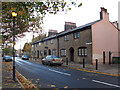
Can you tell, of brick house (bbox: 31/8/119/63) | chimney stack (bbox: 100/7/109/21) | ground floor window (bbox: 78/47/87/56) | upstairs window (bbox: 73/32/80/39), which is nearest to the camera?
brick house (bbox: 31/8/119/63)

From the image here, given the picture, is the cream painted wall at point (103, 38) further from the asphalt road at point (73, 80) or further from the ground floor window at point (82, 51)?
the asphalt road at point (73, 80)

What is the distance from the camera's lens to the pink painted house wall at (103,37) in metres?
17.5

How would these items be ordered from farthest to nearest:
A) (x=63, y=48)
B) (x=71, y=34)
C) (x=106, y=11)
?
(x=63, y=48)
(x=71, y=34)
(x=106, y=11)

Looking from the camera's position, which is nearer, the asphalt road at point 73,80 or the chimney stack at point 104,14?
the asphalt road at point 73,80

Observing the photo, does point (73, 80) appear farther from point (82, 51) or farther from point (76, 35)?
point (76, 35)

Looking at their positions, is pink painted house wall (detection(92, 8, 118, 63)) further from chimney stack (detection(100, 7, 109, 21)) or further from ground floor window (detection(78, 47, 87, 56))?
ground floor window (detection(78, 47, 87, 56))

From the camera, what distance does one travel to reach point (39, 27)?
10047mm

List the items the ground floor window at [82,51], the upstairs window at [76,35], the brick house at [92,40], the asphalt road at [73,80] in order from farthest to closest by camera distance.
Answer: the upstairs window at [76,35]
the ground floor window at [82,51]
the brick house at [92,40]
the asphalt road at [73,80]

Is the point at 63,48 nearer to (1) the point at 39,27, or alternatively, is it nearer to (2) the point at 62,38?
(2) the point at 62,38

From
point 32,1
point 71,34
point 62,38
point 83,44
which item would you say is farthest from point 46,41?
point 32,1

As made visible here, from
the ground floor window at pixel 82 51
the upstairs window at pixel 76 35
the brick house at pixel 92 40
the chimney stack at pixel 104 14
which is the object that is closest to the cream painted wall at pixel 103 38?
the brick house at pixel 92 40

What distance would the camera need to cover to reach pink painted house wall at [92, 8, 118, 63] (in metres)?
17.5

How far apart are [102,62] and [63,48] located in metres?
8.97

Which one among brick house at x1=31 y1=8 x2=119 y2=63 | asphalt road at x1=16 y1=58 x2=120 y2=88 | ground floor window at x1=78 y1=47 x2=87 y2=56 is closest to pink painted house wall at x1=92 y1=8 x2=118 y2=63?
brick house at x1=31 y1=8 x2=119 y2=63
